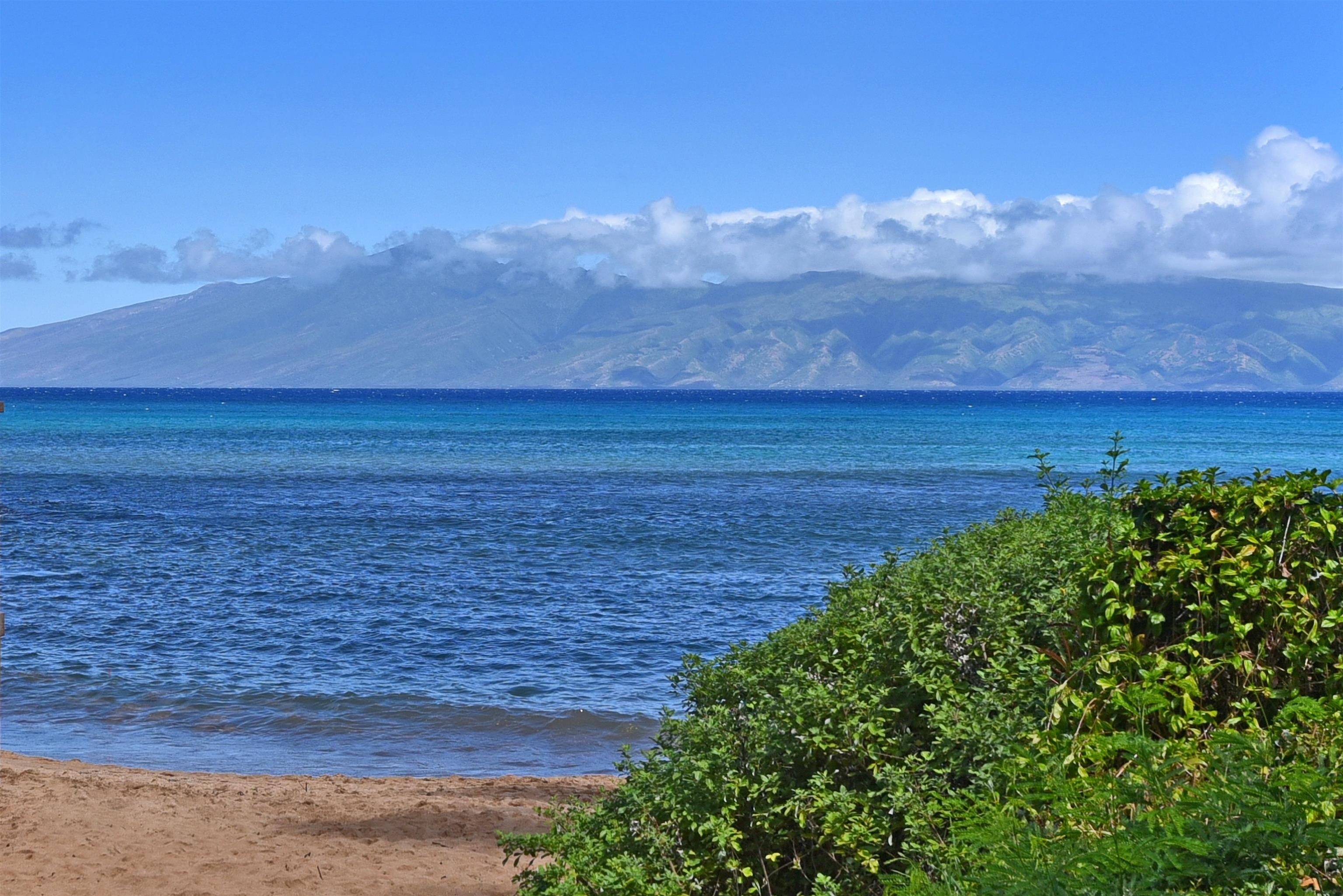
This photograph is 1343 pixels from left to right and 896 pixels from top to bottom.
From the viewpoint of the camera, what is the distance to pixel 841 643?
577cm

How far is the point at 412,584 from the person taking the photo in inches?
934

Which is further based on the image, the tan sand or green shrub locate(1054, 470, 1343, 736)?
the tan sand

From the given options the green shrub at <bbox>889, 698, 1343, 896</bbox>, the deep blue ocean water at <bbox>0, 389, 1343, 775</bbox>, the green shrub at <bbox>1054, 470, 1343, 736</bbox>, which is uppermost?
the green shrub at <bbox>1054, 470, 1343, 736</bbox>

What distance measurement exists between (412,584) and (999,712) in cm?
1993

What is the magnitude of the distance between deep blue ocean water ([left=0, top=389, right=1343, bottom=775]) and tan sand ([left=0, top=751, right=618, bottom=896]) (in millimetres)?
1240

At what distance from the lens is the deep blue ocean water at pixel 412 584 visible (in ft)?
46.9

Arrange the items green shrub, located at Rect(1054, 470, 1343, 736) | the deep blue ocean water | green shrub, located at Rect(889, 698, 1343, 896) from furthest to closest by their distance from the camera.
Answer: the deep blue ocean water < green shrub, located at Rect(1054, 470, 1343, 736) < green shrub, located at Rect(889, 698, 1343, 896)

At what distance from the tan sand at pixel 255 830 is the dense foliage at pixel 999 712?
3.90 metres

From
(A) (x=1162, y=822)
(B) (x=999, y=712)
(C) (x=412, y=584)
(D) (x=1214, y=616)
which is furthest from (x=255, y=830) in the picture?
(C) (x=412, y=584)

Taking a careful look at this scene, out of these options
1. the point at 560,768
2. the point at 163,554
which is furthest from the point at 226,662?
the point at 163,554

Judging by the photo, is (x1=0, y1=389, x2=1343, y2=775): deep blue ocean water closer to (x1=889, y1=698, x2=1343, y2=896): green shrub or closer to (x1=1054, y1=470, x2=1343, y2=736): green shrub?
(x1=1054, y1=470, x2=1343, y2=736): green shrub

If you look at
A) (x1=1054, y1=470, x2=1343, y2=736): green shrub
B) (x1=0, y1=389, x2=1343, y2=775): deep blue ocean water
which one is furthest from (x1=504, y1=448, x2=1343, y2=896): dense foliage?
(x1=0, y1=389, x2=1343, y2=775): deep blue ocean water

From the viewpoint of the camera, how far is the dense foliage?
4.47 m

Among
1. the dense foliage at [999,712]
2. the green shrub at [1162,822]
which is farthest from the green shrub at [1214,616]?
the green shrub at [1162,822]
